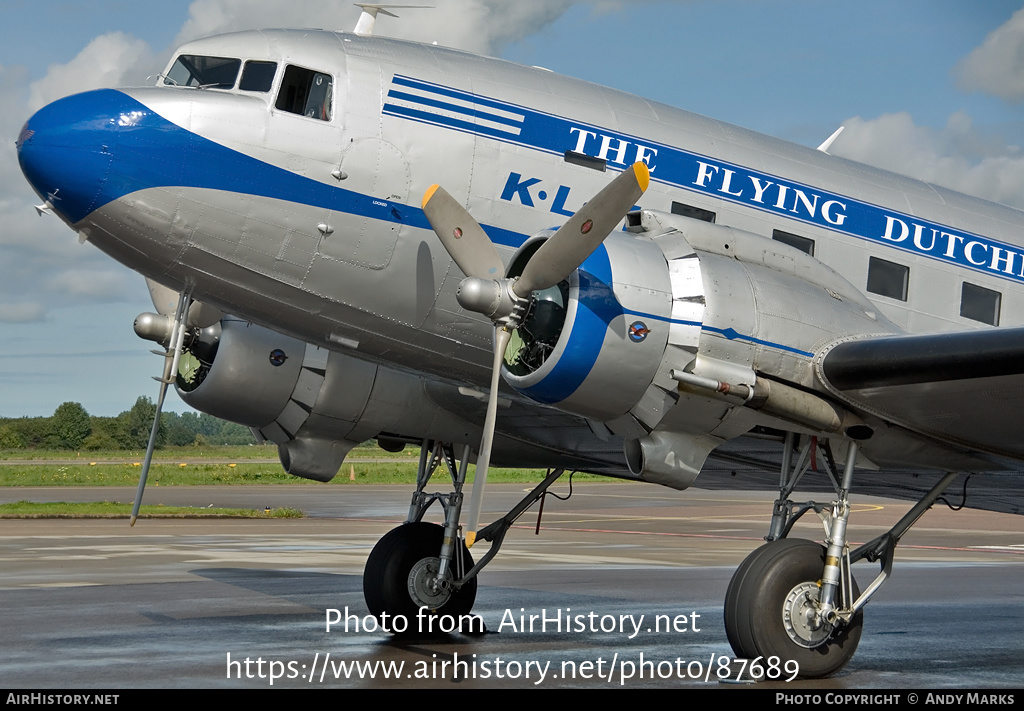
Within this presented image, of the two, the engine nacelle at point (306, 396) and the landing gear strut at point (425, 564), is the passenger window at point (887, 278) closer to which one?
the engine nacelle at point (306, 396)

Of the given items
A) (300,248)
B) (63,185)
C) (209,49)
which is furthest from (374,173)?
(63,185)

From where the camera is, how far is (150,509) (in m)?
29.8

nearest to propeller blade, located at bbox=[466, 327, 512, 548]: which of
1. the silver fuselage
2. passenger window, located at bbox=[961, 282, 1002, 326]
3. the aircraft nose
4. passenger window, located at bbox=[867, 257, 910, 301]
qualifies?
the silver fuselage

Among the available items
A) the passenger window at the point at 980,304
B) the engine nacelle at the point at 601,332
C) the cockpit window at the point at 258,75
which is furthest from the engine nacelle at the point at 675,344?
the passenger window at the point at 980,304

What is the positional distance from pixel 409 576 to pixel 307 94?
5205mm

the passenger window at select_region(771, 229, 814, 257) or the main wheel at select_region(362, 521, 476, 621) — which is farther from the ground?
the passenger window at select_region(771, 229, 814, 257)

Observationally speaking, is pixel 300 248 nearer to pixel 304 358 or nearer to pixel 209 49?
pixel 209 49

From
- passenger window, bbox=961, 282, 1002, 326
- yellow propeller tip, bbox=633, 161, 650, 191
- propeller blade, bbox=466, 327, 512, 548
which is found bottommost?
propeller blade, bbox=466, 327, 512, 548

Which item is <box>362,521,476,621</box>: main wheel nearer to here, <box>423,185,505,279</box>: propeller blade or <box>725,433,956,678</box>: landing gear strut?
<box>725,433,956,678</box>: landing gear strut

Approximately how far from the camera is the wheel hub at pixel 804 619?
8.75m

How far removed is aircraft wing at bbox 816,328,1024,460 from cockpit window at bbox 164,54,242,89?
16.8 feet

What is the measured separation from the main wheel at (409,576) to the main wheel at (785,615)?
3.55 meters

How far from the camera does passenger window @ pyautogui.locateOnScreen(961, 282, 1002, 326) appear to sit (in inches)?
429

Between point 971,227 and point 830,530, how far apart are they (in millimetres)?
4115
